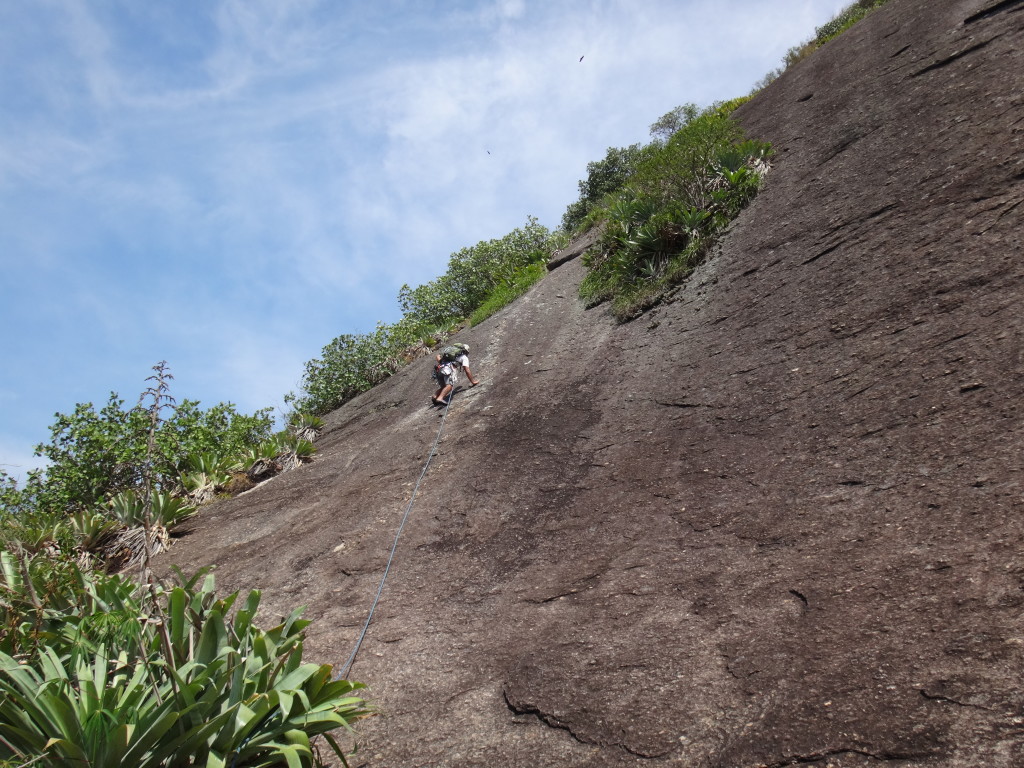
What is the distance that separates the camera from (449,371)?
13828 millimetres

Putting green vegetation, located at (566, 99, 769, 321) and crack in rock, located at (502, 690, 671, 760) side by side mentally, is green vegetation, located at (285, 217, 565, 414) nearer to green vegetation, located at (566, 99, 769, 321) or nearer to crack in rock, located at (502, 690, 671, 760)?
green vegetation, located at (566, 99, 769, 321)

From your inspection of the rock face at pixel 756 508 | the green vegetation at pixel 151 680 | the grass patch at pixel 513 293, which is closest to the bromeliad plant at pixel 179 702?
the green vegetation at pixel 151 680

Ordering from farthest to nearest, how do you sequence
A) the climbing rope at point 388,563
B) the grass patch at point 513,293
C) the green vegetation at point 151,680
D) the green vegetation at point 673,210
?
the grass patch at point 513,293
the green vegetation at point 673,210
the climbing rope at point 388,563
the green vegetation at point 151,680

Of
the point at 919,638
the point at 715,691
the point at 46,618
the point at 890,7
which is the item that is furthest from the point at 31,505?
the point at 890,7

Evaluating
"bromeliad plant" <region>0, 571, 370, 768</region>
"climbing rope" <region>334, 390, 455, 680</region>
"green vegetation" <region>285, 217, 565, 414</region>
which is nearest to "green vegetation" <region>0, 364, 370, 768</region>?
"bromeliad plant" <region>0, 571, 370, 768</region>

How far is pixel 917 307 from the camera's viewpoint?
749 cm

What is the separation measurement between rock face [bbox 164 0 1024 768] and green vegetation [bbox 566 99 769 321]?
2.08 ft

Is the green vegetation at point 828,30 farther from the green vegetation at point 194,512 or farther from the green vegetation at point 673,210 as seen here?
the green vegetation at point 673,210

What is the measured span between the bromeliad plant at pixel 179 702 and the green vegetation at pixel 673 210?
890cm

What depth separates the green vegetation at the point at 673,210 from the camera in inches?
508

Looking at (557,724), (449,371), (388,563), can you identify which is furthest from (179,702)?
(449,371)

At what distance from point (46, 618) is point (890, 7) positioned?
1833 centimetres

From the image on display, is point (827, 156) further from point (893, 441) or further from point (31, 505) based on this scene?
point (31, 505)

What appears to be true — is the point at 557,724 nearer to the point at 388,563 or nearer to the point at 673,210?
the point at 388,563
